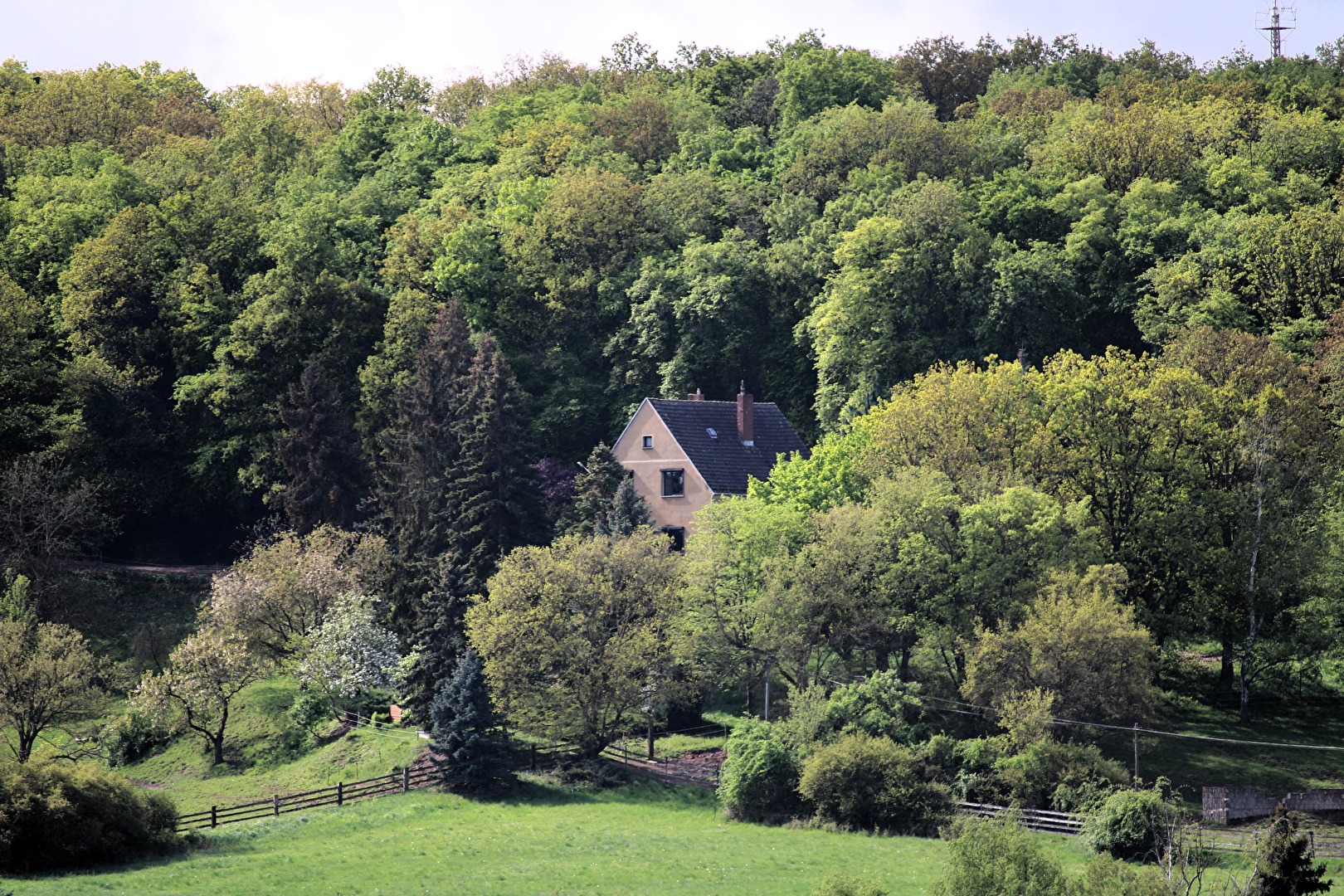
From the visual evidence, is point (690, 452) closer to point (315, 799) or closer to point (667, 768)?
point (667, 768)

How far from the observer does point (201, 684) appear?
194ft

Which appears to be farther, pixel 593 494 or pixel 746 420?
pixel 746 420

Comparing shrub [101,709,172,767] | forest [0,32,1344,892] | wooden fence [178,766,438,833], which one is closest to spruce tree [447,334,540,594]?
forest [0,32,1344,892]

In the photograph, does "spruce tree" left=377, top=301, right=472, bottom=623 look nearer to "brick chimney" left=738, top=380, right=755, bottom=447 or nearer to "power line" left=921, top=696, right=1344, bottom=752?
"brick chimney" left=738, top=380, right=755, bottom=447

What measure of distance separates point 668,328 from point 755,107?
1322 inches

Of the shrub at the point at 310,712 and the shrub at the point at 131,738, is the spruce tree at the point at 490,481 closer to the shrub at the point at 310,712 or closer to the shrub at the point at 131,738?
the shrub at the point at 310,712

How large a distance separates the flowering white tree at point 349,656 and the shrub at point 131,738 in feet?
20.3

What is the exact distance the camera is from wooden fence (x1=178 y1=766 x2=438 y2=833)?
47.9 meters

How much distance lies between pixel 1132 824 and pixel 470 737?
20.5 metres

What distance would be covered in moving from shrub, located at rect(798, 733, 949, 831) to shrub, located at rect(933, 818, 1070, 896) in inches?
587

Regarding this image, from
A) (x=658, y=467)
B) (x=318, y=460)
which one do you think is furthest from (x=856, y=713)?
(x=318, y=460)

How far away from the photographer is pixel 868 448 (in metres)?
60.9

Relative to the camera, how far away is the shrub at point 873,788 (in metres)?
47.5

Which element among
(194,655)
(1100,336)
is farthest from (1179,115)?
(194,655)
